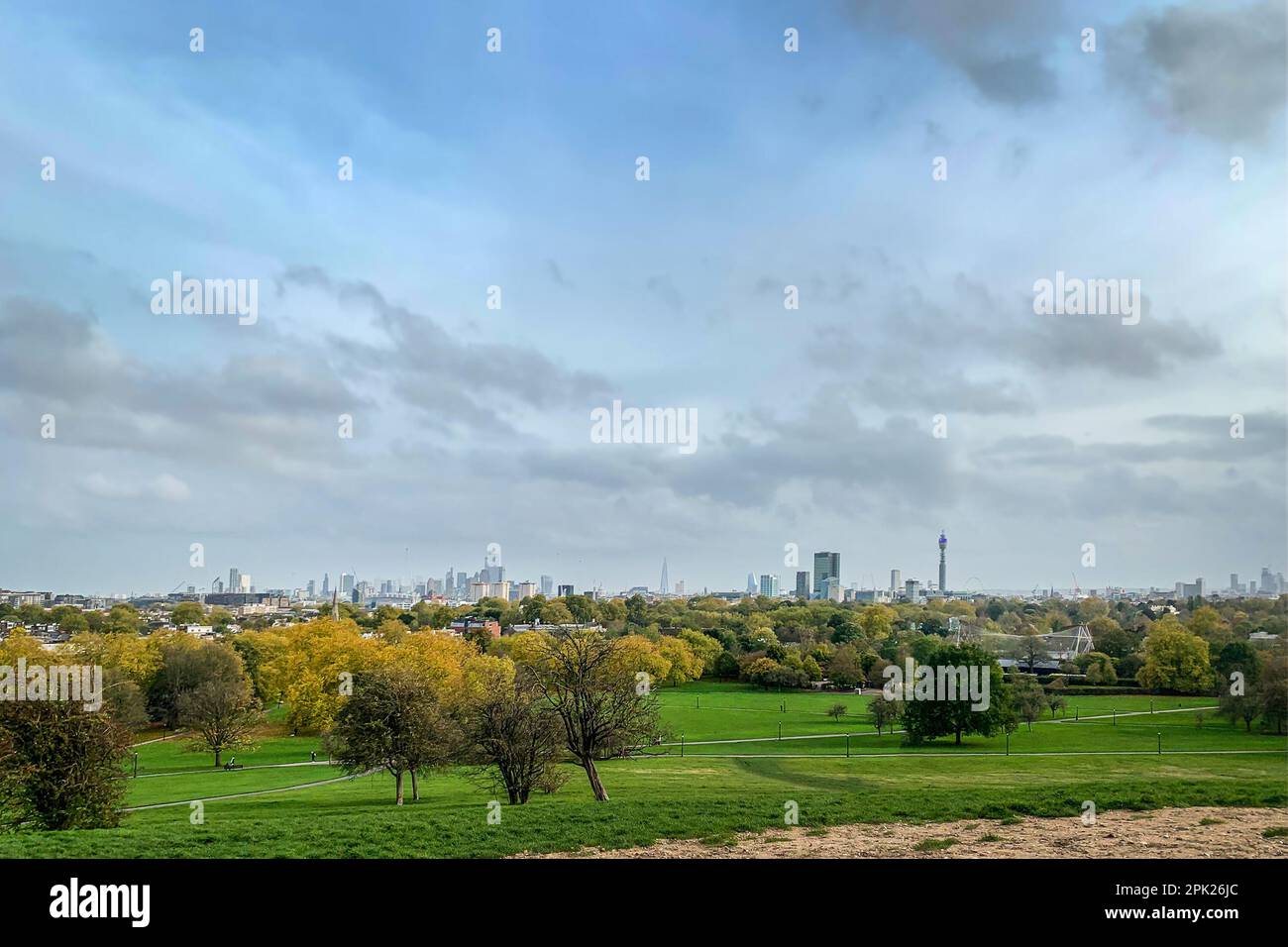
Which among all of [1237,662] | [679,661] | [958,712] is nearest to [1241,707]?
[1237,662]

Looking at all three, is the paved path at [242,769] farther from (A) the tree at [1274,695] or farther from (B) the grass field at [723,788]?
(A) the tree at [1274,695]

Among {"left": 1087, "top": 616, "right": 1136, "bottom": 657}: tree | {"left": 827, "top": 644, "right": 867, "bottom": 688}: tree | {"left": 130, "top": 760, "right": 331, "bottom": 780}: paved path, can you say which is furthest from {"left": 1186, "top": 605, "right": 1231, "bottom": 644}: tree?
{"left": 130, "top": 760, "right": 331, "bottom": 780}: paved path

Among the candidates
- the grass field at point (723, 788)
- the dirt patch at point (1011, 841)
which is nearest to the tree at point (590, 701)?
the grass field at point (723, 788)

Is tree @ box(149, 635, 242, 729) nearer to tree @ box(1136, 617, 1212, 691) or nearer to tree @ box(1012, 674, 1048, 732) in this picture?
tree @ box(1012, 674, 1048, 732)

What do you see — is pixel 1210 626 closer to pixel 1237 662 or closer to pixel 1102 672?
pixel 1102 672
